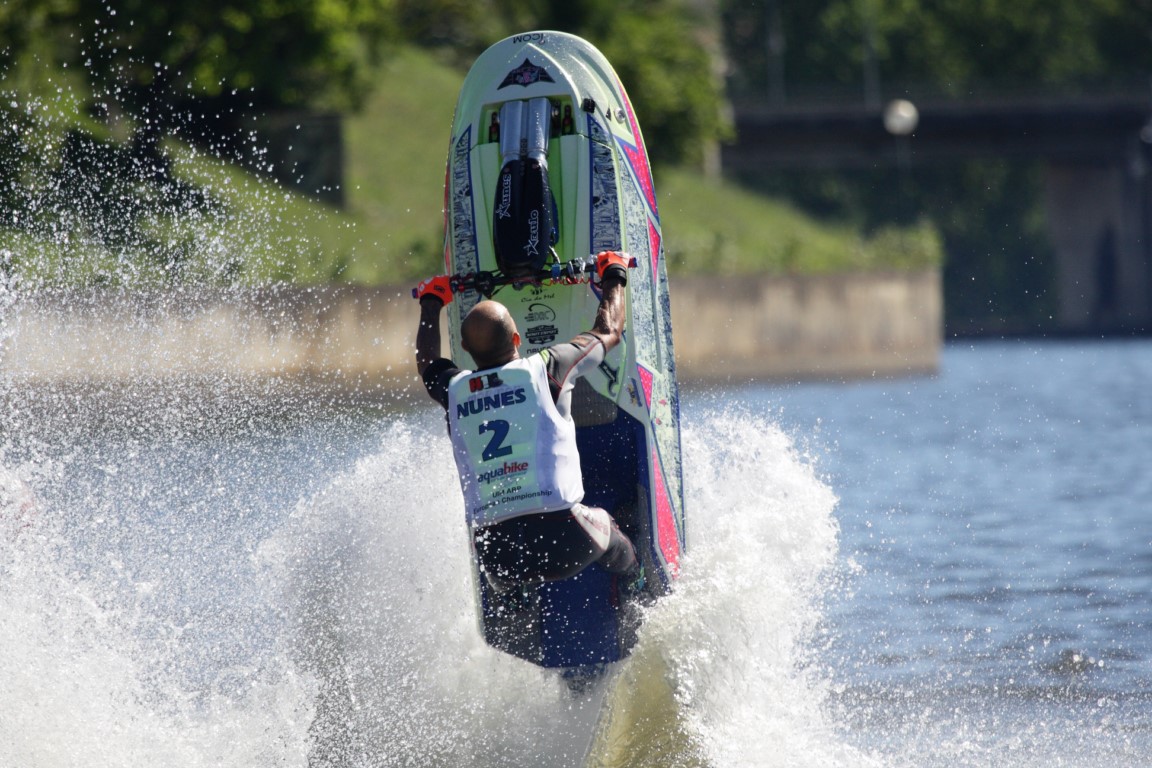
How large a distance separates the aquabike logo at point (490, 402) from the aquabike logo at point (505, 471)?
26cm

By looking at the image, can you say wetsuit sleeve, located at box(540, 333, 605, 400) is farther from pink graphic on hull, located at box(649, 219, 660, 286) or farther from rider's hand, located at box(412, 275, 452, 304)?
pink graphic on hull, located at box(649, 219, 660, 286)

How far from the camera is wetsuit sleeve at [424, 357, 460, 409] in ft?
24.8

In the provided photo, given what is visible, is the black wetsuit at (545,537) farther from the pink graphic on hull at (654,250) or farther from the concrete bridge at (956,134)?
the concrete bridge at (956,134)

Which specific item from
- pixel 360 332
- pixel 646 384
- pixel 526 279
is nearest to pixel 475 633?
pixel 646 384

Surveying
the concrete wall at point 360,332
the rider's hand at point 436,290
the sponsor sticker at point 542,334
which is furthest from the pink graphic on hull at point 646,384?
the concrete wall at point 360,332

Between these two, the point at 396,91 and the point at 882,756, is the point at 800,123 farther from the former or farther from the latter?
the point at 882,756

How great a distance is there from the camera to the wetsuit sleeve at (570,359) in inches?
292

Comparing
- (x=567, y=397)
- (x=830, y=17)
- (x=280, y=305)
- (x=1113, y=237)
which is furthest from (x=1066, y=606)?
(x=830, y=17)

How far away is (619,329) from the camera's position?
7.94 metres

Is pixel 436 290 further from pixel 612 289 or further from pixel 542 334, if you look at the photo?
pixel 612 289

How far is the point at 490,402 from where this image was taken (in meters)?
7.21

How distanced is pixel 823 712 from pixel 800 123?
4448 cm

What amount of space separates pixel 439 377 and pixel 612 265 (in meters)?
1.08

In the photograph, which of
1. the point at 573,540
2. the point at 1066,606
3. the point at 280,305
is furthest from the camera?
the point at 280,305
